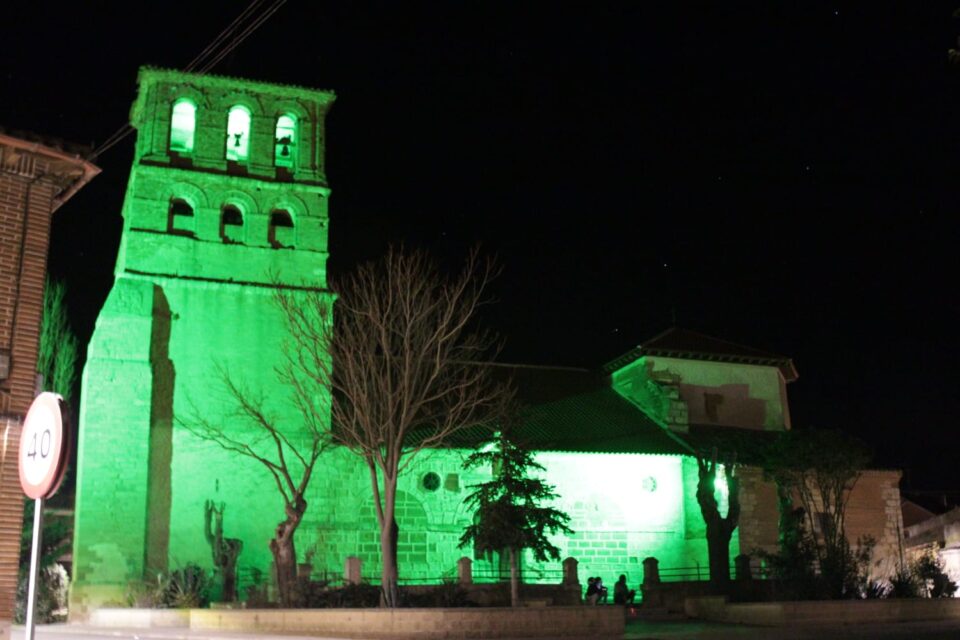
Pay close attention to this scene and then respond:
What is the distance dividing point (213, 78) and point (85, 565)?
16.0 m

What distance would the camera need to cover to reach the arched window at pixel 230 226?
102ft

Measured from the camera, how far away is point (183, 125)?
31.8 m

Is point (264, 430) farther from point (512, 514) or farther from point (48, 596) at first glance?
point (512, 514)

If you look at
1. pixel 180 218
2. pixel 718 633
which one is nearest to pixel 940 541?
pixel 718 633

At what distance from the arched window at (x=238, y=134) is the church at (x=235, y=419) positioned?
0.05 metres

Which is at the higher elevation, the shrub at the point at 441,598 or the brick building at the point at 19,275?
the brick building at the point at 19,275

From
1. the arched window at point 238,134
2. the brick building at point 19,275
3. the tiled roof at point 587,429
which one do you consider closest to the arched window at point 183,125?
the arched window at point 238,134

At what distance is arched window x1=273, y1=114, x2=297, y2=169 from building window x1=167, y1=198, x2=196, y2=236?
3442 mm

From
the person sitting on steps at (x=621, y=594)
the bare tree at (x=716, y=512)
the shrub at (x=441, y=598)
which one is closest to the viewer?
the shrub at (x=441, y=598)

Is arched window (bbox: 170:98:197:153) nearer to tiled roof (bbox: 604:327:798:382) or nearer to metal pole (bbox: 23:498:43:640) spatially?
tiled roof (bbox: 604:327:798:382)

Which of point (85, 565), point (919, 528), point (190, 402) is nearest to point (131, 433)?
point (190, 402)

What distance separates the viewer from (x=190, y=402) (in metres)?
29.0

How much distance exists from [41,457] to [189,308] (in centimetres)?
2448

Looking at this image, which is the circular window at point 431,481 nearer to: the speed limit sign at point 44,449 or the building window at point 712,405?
the building window at point 712,405
